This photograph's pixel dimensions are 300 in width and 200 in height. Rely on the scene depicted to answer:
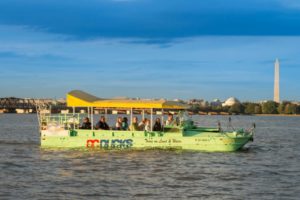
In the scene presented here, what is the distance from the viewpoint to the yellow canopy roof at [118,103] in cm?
4269

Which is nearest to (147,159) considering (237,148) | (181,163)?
(181,163)

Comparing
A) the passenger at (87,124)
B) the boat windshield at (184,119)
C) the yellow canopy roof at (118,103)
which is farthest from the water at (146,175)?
the yellow canopy roof at (118,103)

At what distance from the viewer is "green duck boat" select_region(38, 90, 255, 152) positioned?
1636 inches

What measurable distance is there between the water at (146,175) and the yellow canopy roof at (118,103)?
3408mm

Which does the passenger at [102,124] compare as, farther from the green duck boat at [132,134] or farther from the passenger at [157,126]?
the passenger at [157,126]

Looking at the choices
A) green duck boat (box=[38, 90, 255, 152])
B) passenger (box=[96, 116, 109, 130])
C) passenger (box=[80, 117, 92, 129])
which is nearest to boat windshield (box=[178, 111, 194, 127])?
green duck boat (box=[38, 90, 255, 152])

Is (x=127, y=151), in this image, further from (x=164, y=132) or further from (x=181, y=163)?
(x=181, y=163)

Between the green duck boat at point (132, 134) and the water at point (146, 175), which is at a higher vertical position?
the green duck boat at point (132, 134)

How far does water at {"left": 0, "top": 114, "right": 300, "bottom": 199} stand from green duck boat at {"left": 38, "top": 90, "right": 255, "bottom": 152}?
657 mm

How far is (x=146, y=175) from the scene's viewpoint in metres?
31.6

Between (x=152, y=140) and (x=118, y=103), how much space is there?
377 cm

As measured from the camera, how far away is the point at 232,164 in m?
37.2

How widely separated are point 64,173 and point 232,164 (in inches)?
414

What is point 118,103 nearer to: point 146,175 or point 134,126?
point 134,126
